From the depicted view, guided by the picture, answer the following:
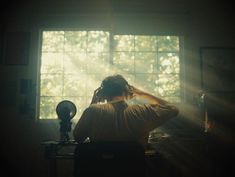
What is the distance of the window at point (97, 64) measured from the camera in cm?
370

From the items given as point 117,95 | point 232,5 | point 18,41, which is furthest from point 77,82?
point 232,5

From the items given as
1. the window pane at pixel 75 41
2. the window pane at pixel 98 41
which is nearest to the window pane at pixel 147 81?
the window pane at pixel 98 41

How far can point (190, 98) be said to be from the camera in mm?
3639

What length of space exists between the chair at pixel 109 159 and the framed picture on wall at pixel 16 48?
2.57m

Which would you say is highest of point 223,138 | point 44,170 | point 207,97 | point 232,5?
point 232,5

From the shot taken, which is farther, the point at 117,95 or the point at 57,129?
the point at 57,129

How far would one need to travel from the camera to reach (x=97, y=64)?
3752mm

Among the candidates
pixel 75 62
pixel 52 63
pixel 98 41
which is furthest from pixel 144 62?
pixel 52 63

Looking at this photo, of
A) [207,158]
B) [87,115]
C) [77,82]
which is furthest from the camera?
[77,82]

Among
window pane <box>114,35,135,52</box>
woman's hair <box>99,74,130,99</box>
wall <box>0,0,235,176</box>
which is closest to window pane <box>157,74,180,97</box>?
wall <box>0,0,235,176</box>

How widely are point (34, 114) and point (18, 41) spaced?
0.99 meters

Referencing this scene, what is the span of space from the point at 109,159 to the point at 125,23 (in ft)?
8.65

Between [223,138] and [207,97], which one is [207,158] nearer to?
[223,138]

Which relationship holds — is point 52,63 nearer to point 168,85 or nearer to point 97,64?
point 97,64
